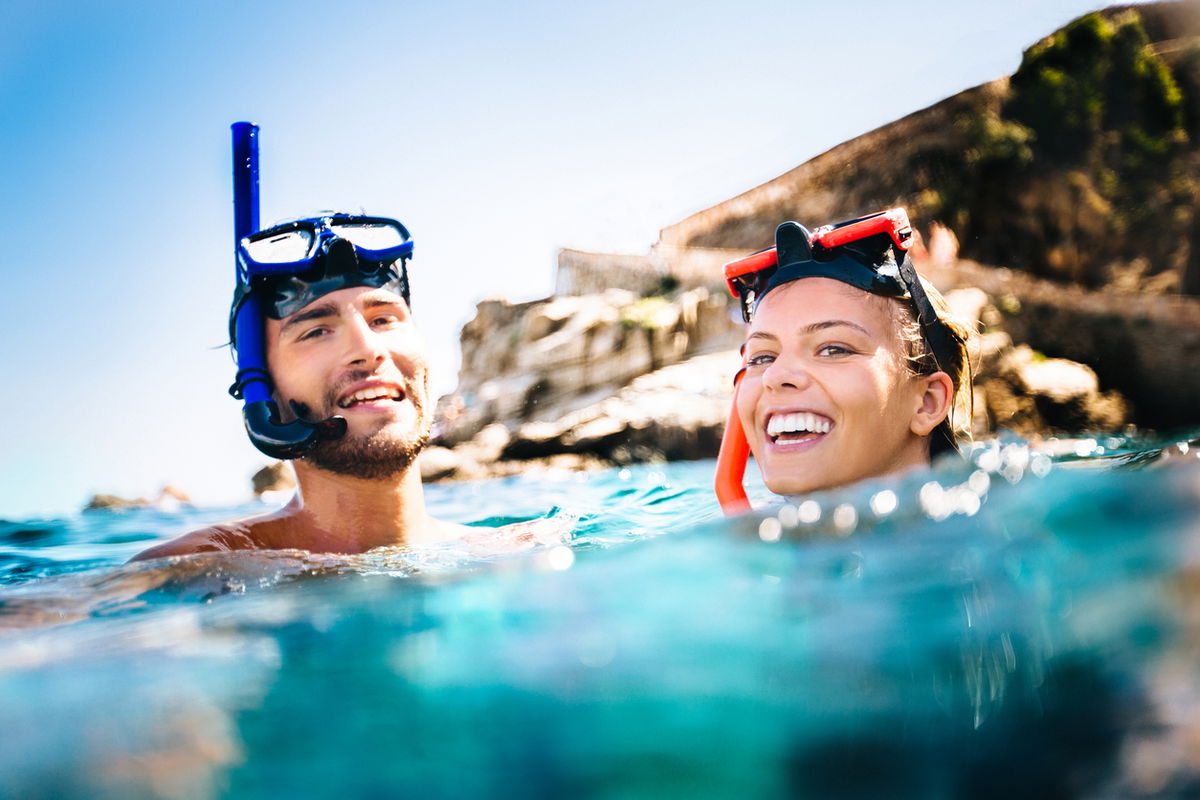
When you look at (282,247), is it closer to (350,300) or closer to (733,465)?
(350,300)

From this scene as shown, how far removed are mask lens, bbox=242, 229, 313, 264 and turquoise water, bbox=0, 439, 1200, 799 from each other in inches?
66.0

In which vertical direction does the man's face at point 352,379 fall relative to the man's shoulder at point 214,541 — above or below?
above

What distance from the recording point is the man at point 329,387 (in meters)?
3.30

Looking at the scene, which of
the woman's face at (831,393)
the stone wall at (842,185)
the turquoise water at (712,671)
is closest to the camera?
the turquoise water at (712,671)

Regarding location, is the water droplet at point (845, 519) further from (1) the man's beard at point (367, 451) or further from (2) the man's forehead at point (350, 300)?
(2) the man's forehead at point (350, 300)

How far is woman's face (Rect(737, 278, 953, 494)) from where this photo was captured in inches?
103

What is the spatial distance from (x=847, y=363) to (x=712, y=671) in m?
1.43

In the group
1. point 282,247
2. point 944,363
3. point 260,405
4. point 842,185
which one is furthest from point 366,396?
point 842,185

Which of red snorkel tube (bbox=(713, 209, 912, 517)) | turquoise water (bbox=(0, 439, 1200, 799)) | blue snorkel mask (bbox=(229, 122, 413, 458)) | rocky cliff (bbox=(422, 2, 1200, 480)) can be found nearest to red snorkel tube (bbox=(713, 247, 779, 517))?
red snorkel tube (bbox=(713, 209, 912, 517))

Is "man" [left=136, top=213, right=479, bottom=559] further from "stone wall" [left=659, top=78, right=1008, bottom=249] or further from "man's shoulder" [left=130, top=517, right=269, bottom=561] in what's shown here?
"stone wall" [left=659, top=78, right=1008, bottom=249]

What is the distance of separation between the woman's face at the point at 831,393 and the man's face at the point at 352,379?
54.7 inches

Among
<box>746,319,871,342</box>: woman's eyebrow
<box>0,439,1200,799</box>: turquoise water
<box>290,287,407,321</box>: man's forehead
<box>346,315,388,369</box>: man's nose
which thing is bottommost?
<box>0,439,1200,799</box>: turquoise water

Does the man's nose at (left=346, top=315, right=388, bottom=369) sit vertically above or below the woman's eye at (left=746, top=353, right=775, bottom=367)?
above

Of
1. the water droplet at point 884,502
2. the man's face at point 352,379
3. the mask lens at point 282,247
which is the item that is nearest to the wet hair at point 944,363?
the water droplet at point 884,502
